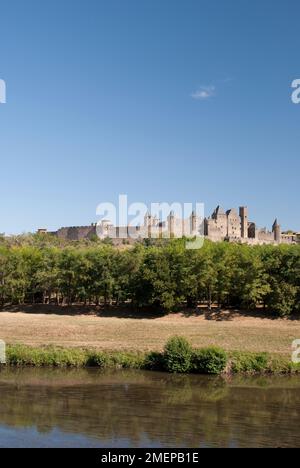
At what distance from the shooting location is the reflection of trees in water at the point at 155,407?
22828 mm

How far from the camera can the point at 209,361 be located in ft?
112

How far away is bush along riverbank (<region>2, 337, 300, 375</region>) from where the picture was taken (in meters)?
34.4

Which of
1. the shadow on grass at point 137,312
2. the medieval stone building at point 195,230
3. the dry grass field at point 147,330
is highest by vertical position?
the medieval stone building at point 195,230

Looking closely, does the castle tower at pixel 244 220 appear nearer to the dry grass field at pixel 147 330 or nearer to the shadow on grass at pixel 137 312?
the shadow on grass at pixel 137 312

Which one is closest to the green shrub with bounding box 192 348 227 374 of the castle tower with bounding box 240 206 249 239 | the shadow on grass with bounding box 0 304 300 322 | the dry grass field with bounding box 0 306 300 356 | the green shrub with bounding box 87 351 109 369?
the dry grass field with bounding box 0 306 300 356

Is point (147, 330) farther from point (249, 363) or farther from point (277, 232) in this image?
point (277, 232)

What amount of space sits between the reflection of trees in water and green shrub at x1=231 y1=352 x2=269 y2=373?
1.81 m

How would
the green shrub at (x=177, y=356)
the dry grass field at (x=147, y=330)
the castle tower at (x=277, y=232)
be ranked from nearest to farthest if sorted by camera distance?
the green shrub at (x=177, y=356) → the dry grass field at (x=147, y=330) → the castle tower at (x=277, y=232)

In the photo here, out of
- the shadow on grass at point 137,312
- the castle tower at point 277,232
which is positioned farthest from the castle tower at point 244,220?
the shadow on grass at point 137,312

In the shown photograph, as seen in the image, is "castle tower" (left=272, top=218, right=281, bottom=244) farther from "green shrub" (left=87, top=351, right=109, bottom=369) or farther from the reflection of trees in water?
the reflection of trees in water

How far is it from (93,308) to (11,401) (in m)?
31.4

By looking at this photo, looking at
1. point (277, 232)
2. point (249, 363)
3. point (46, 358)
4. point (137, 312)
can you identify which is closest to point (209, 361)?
point (249, 363)

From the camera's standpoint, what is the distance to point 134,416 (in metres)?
25.3

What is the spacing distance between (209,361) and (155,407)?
7.81 m
